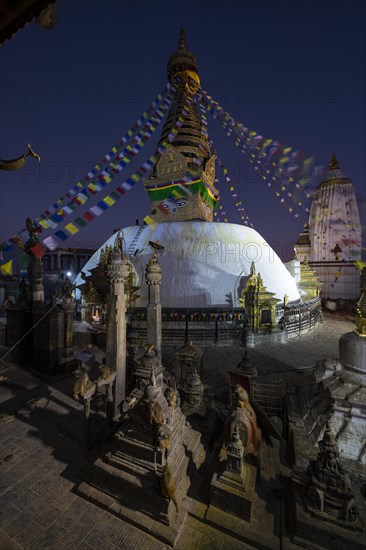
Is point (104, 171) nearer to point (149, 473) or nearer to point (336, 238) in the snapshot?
point (149, 473)

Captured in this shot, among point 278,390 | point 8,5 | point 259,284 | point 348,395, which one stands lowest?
point 278,390

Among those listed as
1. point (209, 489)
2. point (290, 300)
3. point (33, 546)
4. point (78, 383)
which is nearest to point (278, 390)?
point (209, 489)

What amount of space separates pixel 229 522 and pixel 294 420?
2653mm

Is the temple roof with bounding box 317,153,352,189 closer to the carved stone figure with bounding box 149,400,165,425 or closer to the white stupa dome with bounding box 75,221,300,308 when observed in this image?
the white stupa dome with bounding box 75,221,300,308

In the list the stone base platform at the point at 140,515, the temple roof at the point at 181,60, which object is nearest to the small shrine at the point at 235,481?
the stone base platform at the point at 140,515

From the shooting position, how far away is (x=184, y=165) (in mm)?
19781

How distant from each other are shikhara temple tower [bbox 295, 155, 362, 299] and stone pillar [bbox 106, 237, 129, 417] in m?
25.1

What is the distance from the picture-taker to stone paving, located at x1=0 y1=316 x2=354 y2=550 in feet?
10.5

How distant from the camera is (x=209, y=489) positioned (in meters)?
3.94

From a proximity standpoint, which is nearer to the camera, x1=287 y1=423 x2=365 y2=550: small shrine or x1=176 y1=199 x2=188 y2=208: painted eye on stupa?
x1=287 y1=423 x2=365 y2=550: small shrine

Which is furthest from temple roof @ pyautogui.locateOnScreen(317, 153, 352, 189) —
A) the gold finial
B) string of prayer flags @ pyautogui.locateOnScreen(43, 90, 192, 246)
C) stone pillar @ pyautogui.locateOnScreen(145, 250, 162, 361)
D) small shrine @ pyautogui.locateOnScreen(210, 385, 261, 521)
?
small shrine @ pyautogui.locateOnScreen(210, 385, 261, 521)

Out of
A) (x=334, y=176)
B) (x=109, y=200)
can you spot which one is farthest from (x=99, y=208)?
(x=334, y=176)

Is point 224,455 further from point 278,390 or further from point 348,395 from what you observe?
point 348,395

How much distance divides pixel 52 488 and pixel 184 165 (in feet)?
67.2
